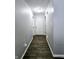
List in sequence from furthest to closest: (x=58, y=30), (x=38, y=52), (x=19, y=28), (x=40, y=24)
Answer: (x=40, y=24), (x=38, y=52), (x=58, y=30), (x=19, y=28)

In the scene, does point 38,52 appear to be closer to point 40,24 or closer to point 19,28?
point 19,28

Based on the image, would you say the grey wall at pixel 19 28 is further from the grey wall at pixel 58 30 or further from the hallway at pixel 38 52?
the grey wall at pixel 58 30

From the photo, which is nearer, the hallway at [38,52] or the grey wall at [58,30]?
the grey wall at [58,30]

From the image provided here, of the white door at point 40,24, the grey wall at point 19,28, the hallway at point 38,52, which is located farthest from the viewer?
the white door at point 40,24

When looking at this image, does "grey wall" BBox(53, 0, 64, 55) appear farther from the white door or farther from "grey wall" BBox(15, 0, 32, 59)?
the white door

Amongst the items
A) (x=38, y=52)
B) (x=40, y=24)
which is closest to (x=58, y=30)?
(x=38, y=52)

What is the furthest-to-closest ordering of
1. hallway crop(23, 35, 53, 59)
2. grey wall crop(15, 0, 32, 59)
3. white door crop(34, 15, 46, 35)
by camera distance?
white door crop(34, 15, 46, 35), hallway crop(23, 35, 53, 59), grey wall crop(15, 0, 32, 59)

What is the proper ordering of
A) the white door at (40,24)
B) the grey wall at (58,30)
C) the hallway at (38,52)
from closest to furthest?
the grey wall at (58,30) → the hallway at (38,52) → the white door at (40,24)

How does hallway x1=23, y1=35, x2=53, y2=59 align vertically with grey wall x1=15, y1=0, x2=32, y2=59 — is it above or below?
below

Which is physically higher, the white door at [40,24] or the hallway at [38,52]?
the white door at [40,24]

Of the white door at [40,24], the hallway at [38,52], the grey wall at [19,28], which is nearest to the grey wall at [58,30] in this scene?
the hallway at [38,52]

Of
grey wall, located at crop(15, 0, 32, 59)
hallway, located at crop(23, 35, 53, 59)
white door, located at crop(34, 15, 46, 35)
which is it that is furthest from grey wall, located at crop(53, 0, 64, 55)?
white door, located at crop(34, 15, 46, 35)

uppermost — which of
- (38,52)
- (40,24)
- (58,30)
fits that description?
(40,24)
